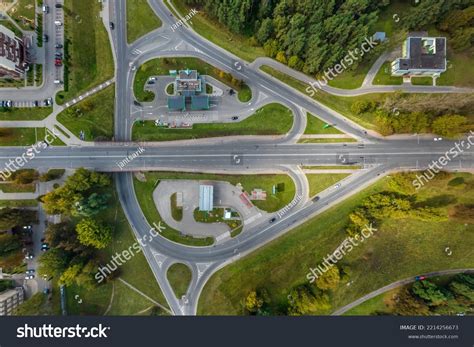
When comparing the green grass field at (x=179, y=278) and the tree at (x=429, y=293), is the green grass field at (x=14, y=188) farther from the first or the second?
the tree at (x=429, y=293)

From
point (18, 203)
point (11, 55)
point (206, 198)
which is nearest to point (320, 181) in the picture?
point (206, 198)

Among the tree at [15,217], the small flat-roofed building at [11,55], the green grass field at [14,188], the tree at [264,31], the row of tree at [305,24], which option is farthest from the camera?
the green grass field at [14,188]

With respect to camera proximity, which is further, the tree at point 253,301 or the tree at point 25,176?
the tree at point 25,176

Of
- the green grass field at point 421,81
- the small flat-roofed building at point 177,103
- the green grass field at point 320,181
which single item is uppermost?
the green grass field at point 421,81

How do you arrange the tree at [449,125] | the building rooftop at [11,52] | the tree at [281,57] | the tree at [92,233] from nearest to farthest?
1. the building rooftop at [11,52]
2. the tree at [449,125]
3. the tree at [92,233]
4. the tree at [281,57]

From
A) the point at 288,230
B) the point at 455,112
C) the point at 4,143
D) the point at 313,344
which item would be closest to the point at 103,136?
the point at 4,143

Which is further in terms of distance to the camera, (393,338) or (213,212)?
(213,212)

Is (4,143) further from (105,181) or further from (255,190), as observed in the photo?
(255,190)

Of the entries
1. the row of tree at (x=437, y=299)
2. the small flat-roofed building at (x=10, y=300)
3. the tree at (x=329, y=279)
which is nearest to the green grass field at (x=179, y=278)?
the tree at (x=329, y=279)
